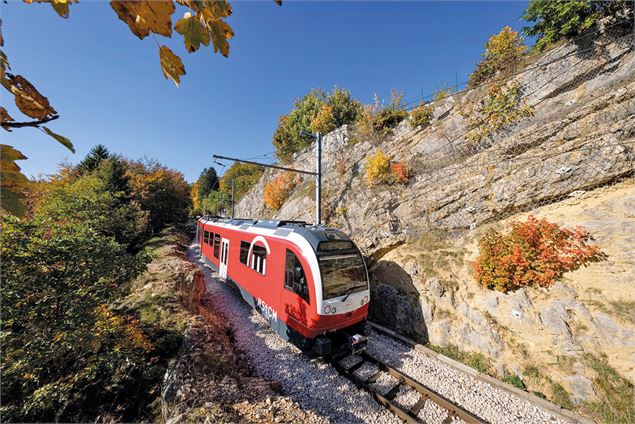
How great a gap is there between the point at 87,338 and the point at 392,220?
35.0 ft

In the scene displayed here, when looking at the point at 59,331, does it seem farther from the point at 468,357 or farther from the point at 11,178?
the point at 468,357

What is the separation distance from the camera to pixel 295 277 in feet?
20.3

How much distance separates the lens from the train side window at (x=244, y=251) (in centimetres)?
886

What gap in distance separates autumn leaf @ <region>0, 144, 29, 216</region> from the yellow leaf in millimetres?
830

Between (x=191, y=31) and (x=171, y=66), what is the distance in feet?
0.79

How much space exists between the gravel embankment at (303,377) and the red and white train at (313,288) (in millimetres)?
633

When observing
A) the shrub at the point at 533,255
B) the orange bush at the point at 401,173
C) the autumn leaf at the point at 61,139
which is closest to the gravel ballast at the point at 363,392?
the shrub at the point at 533,255

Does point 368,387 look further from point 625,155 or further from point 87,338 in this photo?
point 625,155

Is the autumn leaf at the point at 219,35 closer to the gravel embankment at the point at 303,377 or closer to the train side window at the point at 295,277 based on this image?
the train side window at the point at 295,277

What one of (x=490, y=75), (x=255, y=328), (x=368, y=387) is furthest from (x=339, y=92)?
(x=368, y=387)

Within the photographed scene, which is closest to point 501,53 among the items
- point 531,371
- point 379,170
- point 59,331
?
point 379,170

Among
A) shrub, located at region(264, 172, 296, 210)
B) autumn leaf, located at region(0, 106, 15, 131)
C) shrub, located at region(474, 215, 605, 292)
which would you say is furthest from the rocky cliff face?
shrub, located at region(264, 172, 296, 210)

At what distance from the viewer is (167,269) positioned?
11.1 metres

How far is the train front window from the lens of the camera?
5835 millimetres
